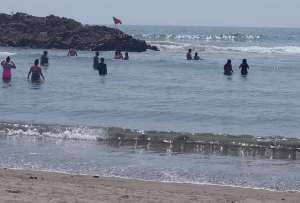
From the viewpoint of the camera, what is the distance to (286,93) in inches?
1003

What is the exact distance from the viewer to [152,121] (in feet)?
59.8

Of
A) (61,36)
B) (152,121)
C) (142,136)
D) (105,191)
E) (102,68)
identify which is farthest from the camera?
(61,36)

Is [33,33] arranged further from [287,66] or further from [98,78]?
[98,78]

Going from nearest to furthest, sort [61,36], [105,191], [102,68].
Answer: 1. [105,191]
2. [102,68]
3. [61,36]

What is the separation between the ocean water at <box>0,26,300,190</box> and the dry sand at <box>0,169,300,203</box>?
0.70m

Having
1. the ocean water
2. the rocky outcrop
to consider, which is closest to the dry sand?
the ocean water

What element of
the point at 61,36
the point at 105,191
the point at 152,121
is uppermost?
the point at 61,36

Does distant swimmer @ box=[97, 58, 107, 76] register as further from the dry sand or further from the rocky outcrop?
the rocky outcrop

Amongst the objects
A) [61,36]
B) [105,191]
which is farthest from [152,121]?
[61,36]

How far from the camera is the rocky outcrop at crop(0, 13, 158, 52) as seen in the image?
2313 inches

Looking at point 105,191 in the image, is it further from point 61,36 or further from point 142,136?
point 61,36

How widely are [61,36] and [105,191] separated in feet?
176

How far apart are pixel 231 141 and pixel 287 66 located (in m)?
28.1

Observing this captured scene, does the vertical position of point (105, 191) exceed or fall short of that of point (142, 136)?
it exceeds it
